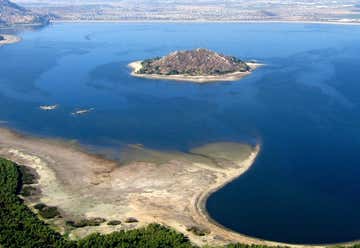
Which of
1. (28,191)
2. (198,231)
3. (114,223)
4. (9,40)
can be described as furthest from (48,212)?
(9,40)

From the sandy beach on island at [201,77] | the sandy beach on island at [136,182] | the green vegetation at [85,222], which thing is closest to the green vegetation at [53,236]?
the green vegetation at [85,222]

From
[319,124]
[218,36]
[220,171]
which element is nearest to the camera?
[220,171]

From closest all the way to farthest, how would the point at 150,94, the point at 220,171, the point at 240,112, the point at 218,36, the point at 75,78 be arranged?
the point at 220,171, the point at 240,112, the point at 150,94, the point at 75,78, the point at 218,36

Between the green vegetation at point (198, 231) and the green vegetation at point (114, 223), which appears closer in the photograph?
the green vegetation at point (198, 231)

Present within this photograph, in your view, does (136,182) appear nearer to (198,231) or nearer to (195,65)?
(198,231)

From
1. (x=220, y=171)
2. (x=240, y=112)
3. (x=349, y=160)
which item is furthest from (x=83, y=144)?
(x=349, y=160)

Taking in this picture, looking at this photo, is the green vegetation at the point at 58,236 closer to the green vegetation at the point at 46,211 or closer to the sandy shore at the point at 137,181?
the green vegetation at the point at 46,211

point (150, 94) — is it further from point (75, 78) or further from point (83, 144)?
point (83, 144)
